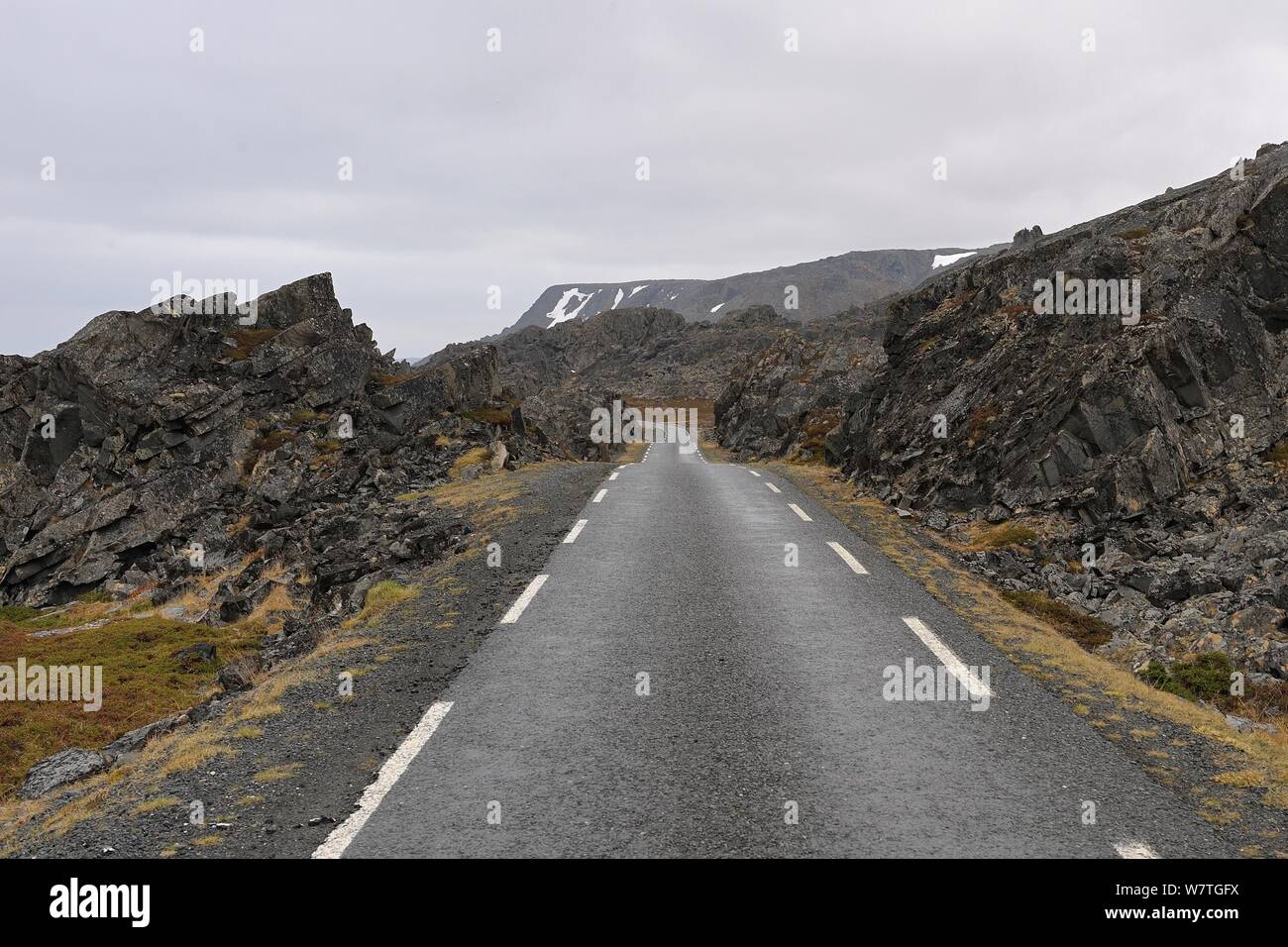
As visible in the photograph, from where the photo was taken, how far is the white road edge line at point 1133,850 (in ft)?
17.2

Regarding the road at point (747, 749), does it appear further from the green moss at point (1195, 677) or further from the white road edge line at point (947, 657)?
the green moss at point (1195, 677)

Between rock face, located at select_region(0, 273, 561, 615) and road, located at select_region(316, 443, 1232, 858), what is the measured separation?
47.7 feet

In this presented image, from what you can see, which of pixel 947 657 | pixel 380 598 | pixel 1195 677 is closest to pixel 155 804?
pixel 380 598

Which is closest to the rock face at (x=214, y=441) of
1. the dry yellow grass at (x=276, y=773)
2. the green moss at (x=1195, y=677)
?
the dry yellow grass at (x=276, y=773)

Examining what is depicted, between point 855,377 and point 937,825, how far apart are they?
4720cm

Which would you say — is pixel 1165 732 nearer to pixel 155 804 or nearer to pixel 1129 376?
pixel 155 804

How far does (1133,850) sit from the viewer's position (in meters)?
5.29

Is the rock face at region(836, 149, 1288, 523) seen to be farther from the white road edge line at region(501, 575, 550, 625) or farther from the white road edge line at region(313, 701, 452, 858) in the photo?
the white road edge line at region(313, 701, 452, 858)

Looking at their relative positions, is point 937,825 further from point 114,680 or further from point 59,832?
point 114,680

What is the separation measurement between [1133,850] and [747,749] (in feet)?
9.21

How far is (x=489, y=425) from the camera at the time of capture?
3525 cm

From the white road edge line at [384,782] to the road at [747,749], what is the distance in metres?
0.03

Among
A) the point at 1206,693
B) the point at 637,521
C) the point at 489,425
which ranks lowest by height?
the point at 1206,693
